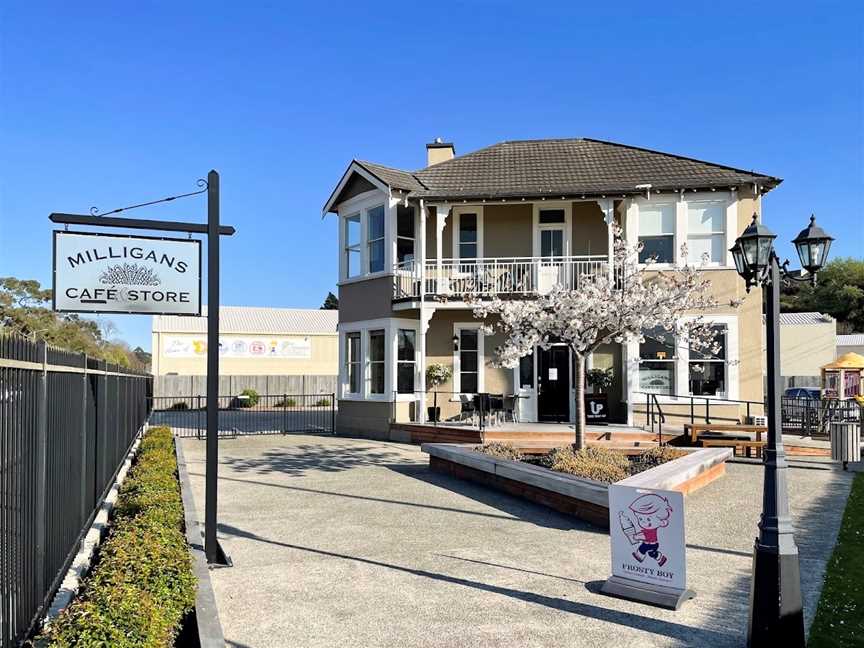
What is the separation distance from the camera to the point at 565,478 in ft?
31.5

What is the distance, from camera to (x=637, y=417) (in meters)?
17.6

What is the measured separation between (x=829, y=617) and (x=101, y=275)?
714 centimetres

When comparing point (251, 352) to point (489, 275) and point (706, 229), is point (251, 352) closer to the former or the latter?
point (489, 275)

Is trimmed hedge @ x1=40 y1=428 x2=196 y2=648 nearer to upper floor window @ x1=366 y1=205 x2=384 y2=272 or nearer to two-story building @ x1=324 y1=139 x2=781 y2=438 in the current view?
two-story building @ x1=324 y1=139 x2=781 y2=438

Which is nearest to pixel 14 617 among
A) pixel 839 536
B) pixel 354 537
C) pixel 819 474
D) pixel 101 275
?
pixel 101 275

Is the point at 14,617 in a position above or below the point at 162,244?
below

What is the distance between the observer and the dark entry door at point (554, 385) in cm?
1855

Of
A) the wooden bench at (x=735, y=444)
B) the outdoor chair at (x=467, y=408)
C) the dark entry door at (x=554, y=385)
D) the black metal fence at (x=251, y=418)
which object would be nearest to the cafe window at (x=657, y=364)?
the dark entry door at (x=554, y=385)

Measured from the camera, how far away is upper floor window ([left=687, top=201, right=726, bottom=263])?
17.7 m

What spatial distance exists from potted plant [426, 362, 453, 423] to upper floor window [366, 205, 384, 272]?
315 cm

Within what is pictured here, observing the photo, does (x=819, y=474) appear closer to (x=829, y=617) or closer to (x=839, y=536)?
(x=839, y=536)

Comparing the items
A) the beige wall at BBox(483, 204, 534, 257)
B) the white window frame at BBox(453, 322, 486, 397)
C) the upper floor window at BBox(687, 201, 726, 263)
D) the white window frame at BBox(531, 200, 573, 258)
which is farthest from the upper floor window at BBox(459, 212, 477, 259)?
the upper floor window at BBox(687, 201, 726, 263)

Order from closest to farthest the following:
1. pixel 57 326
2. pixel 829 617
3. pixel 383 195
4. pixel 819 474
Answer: pixel 829 617, pixel 819 474, pixel 383 195, pixel 57 326

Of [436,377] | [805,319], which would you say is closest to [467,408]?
[436,377]
